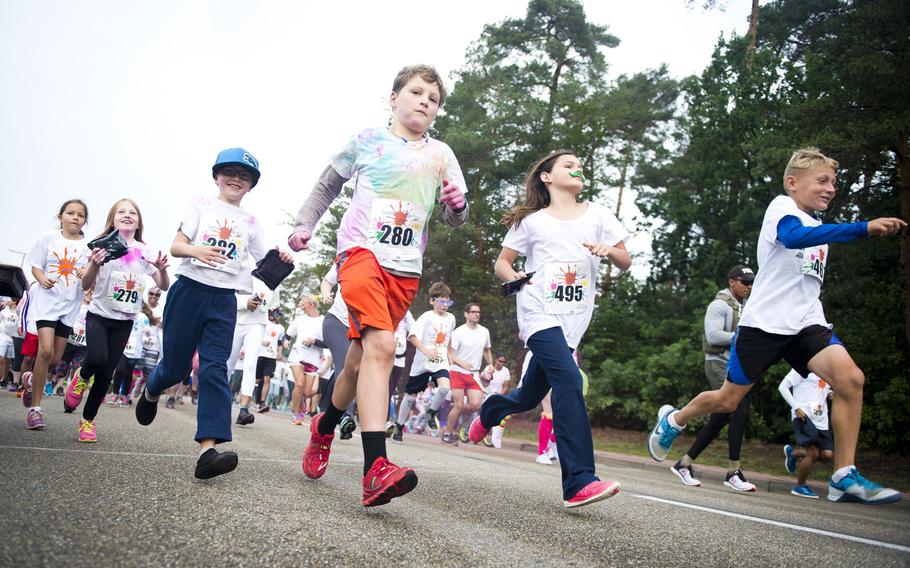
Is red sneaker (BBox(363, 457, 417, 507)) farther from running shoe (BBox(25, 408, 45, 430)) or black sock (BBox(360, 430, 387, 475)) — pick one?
Result: running shoe (BBox(25, 408, 45, 430))

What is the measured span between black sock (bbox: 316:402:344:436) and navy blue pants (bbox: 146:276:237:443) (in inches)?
23.9

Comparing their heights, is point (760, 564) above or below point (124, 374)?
above

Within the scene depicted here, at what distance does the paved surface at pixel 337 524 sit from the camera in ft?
7.15

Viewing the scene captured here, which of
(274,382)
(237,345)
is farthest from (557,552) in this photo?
(274,382)

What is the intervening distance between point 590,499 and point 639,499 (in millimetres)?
1398

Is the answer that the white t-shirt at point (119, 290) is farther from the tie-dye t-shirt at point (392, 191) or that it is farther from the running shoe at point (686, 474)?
the running shoe at point (686, 474)

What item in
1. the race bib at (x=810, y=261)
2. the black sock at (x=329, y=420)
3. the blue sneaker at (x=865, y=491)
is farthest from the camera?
the race bib at (x=810, y=261)

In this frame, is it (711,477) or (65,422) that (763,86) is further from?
(65,422)

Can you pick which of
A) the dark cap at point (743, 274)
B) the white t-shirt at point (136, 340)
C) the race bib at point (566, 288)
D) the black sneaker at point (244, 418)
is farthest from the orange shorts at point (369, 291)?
the white t-shirt at point (136, 340)

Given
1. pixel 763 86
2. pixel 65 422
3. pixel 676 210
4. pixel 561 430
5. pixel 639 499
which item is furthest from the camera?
pixel 676 210

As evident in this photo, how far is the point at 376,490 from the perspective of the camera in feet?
9.82

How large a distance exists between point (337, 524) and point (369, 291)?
1.17m

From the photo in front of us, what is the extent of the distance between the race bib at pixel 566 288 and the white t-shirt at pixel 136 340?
1036 cm

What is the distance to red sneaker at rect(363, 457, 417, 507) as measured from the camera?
2.96 meters
